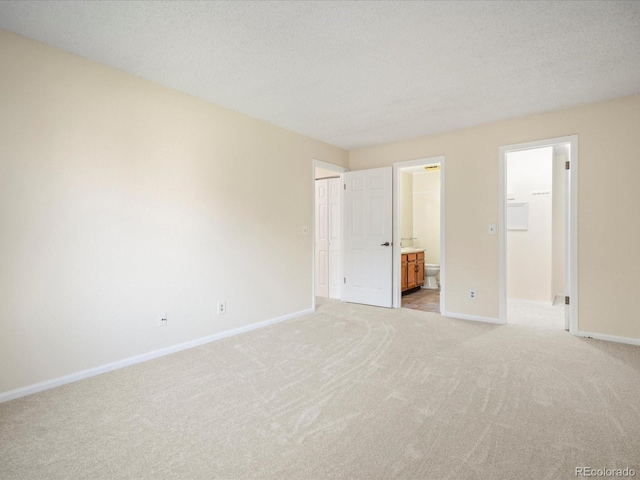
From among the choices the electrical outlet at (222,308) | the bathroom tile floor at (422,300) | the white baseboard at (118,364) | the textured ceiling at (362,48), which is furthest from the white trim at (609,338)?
the electrical outlet at (222,308)

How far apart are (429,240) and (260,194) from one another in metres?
4.62

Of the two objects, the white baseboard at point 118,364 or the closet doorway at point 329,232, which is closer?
the white baseboard at point 118,364

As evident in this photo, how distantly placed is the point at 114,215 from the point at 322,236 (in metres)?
3.65

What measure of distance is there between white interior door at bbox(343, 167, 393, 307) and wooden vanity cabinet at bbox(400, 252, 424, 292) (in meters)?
0.91

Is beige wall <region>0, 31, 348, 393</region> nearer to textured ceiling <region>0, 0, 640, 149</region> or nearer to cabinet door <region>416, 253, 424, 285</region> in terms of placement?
textured ceiling <region>0, 0, 640, 149</region>

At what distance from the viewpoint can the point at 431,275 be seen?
6969 millimetres

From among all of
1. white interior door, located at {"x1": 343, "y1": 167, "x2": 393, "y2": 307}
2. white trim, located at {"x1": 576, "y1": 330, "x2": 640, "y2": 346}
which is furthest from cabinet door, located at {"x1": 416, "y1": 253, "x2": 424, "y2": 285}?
white trim, located at {"x1": 576, "y1": 330, "x2": 640, "y2": 346}

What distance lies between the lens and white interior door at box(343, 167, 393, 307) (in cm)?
502

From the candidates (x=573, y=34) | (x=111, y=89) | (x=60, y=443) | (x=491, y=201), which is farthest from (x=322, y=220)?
(x=60, y=443)

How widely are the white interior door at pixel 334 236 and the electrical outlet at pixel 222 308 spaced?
8.11ft

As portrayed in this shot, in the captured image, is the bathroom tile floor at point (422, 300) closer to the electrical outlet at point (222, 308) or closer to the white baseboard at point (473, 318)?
the white baseboard at point (473, 318)

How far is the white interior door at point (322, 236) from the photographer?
19.2 feet

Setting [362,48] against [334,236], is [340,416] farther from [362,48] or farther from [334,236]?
[334,236]

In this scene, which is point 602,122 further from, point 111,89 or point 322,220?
point 111,89
